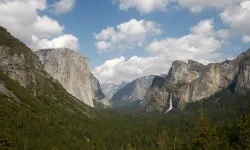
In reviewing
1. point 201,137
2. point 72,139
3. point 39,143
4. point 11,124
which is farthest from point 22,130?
point 201,137

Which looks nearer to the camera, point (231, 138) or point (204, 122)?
point (204, 122)

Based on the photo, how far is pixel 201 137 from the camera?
6931cm

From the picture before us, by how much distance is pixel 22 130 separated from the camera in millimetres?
178750

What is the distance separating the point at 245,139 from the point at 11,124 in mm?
137034

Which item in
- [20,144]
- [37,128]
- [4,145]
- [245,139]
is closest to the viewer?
[4,145]

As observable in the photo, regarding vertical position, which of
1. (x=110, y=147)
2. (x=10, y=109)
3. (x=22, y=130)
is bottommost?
(x=110, y=147)

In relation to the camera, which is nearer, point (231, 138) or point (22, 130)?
point (231, 138)

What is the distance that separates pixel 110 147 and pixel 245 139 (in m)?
119

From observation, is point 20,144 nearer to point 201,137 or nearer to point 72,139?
point 72,139

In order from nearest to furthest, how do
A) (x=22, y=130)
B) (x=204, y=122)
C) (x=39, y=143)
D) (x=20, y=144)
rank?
(x=204, y=122) → (x=20, y=144) → (x=39, y=143) → (x=22, y=130)

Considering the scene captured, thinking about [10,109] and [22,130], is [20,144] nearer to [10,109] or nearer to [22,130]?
[22,130]

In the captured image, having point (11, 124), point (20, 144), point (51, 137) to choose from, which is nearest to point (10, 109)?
point (11, 124)

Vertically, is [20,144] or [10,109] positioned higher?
[10,109]

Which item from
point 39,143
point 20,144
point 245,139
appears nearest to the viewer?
point 245,139
